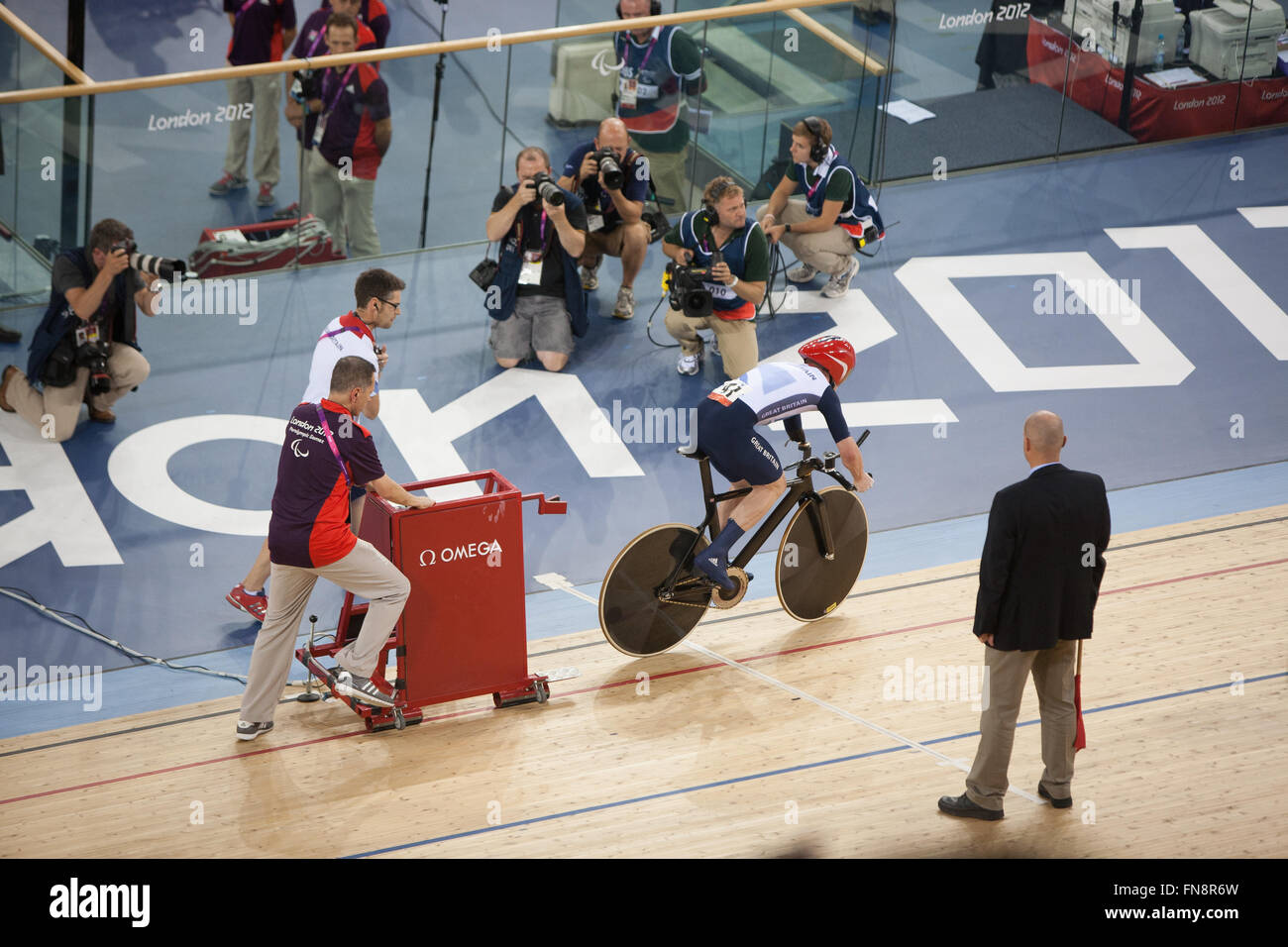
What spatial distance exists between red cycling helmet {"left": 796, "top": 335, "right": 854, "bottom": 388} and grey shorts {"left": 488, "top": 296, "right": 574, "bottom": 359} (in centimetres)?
333

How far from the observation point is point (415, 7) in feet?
49.5

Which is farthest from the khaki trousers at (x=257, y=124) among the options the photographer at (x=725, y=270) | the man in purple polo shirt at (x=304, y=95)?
the photographer at (x=725, y=270)

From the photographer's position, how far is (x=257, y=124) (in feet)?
35.8

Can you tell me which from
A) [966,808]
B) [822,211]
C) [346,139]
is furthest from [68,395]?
[966,808]

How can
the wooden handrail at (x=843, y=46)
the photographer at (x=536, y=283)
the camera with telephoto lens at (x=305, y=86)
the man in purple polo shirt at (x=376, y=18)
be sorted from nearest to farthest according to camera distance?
the photographer at (x=536, y=283) → the camera with telephoto lens at (x=305, y=86) → the wooden handrail at (x=843, y=46) → the man in purple polo shirt at (x=376, y=18)

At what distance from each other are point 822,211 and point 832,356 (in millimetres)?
4064

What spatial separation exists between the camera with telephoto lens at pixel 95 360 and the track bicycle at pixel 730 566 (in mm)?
3805

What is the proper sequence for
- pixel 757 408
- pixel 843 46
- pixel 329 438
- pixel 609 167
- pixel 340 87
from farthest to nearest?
1. pixel 843 46
2. pixel 340 87
3. pixel 609 167
4. pixel 757 408
5. pixel 329 438

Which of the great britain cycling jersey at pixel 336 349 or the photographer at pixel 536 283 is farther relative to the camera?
the photographer at pixel 536 283

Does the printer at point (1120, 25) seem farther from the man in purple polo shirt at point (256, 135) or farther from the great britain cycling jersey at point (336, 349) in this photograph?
the great britain cycling jersey at point (336, 349)

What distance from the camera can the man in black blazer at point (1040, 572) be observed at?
18.5 ft

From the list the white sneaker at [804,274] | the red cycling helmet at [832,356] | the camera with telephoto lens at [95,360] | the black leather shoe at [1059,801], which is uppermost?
the red cycling helmet at [832,356]

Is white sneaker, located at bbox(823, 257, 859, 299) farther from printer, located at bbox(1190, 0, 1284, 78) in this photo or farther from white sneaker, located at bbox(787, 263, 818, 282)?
printer, located at bbox(1190, 0, 1284, 78)

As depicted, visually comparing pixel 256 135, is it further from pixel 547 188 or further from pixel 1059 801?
pixel 1059 801
